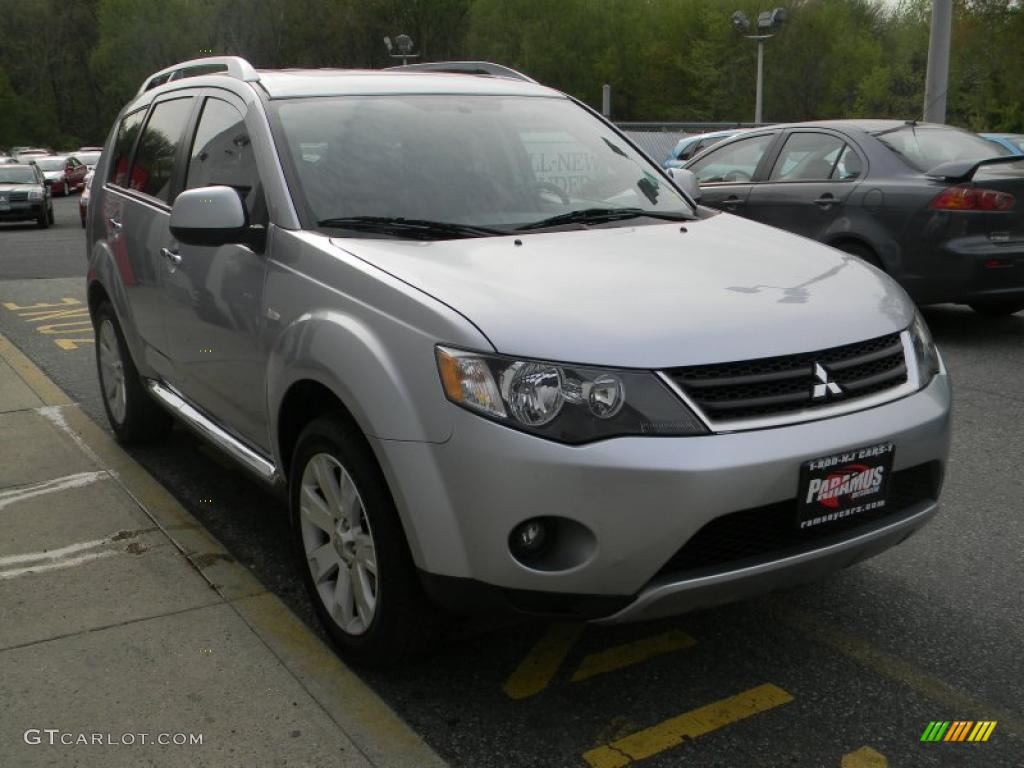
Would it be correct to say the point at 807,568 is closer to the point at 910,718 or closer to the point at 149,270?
the point at 910,718

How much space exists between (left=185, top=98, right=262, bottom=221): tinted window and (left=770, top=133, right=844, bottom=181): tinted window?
535 cm

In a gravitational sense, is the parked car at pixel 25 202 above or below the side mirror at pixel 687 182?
below

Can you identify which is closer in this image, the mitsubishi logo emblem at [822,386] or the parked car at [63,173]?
the mitsubishi logo emblem at [822,386]

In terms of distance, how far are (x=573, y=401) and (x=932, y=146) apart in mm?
6483

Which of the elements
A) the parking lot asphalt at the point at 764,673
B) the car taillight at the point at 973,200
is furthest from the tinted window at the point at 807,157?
the parking lot asphalt at the point at 764,673

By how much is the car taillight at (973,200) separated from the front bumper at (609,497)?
5.27 metres

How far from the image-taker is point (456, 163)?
3.97 meters

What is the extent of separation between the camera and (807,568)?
2947 millimetres

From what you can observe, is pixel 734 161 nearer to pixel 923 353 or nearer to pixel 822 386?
pixel 923 353

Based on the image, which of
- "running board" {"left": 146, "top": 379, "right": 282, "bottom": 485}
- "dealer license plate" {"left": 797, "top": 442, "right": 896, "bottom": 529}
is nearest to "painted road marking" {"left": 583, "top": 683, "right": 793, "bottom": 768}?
"dealer license plate" {"left": 797, "top": 442, "right": 896, "bottom": 529}

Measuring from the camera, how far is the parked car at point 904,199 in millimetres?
7629

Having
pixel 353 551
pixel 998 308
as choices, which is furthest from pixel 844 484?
pixel 998 308

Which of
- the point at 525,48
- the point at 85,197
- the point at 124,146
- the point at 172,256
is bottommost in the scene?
the point at 85,197

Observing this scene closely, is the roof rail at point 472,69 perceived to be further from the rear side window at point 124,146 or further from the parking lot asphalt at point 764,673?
the parking lot asphalt at point 764,673
